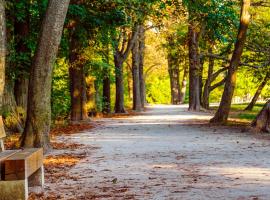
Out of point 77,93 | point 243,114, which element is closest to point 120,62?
point 243,114

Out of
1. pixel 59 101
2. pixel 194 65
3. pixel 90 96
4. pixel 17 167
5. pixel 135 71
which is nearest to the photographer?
pixel 17 167

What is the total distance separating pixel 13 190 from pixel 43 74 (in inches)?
256

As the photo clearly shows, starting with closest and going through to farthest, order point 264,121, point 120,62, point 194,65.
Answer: point 264,121 < point 194,65 < point 120,62

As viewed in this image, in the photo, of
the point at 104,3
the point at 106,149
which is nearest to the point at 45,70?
the point at 106,149

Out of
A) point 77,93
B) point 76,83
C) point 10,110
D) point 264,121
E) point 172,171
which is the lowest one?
point 172,171

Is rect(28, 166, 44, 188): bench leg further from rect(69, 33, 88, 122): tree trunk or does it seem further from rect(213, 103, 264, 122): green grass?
rect(213, 103, 264, 122): green grass

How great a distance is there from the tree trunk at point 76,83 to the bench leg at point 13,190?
701 inches

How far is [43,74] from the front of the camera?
1217 centimetres

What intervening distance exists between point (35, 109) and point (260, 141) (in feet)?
20.4

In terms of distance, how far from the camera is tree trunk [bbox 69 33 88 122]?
24.2 meters

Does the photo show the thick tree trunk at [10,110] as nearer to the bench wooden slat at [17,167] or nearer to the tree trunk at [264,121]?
the tree trunk at [264,121]

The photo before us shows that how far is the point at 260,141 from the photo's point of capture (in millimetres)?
14891

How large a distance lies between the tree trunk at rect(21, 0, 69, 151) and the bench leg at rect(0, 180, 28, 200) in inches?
253

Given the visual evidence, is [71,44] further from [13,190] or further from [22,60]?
[13,190]
